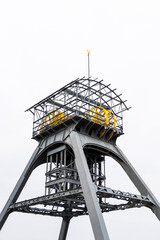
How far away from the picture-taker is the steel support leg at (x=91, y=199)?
16672 mm

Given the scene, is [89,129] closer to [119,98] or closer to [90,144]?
[90,144]

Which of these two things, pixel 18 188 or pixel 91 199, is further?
pixel 18 188

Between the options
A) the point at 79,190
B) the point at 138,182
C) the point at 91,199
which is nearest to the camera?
the point at 91,199

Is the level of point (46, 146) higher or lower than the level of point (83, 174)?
higher

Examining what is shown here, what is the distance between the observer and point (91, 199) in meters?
17.9

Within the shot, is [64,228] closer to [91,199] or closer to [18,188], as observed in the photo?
[18,188]

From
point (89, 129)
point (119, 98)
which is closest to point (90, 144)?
point (89, 129)

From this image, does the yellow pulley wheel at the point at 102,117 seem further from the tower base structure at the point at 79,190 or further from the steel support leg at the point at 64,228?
the steel support leg at the point at 64,228

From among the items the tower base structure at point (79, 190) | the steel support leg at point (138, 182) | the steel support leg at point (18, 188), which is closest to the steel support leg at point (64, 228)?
the tower base structure at point (79, 190)

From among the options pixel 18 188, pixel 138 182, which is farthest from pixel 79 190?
pixel 18 188

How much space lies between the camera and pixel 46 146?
25.1 meters

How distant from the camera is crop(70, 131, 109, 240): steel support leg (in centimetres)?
1667

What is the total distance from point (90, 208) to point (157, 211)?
7070 mm

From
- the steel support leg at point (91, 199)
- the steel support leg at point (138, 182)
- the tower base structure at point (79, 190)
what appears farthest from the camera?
the steel support leg at point (138, 182)
